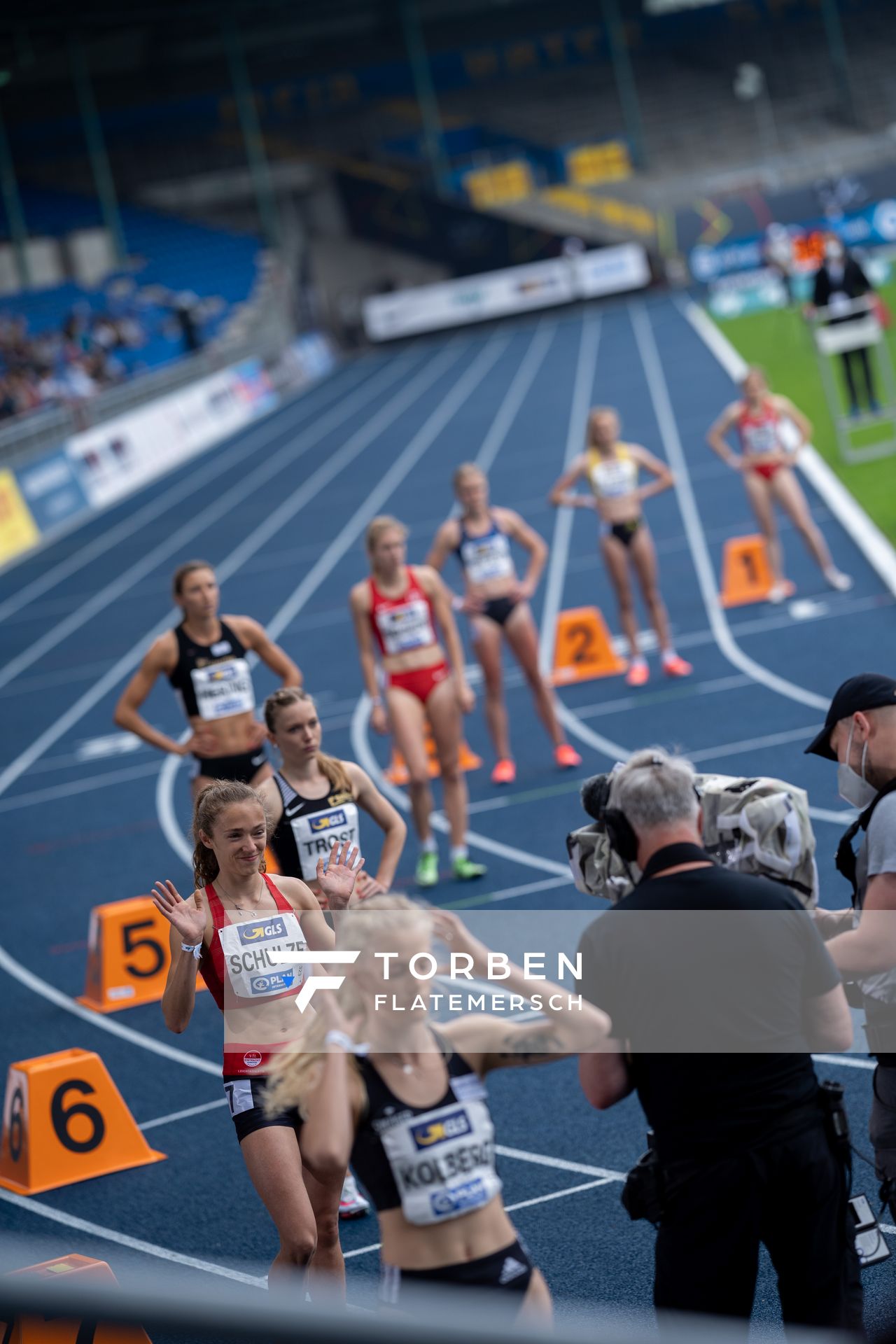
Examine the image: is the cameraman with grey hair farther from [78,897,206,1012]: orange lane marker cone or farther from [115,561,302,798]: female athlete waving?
[78,897,206,1012]: orange lane marker cone

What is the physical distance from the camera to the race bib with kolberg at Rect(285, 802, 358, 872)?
5.68 metres

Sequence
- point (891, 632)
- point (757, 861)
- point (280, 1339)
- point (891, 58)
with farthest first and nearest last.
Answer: point (891, 58) → point (891, 632) → point (757, 861) → point (280, 1339)

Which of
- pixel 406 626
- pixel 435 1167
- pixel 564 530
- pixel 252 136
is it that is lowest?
pixel 435 1167

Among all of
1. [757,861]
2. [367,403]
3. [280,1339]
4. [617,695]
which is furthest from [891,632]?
[367,403]

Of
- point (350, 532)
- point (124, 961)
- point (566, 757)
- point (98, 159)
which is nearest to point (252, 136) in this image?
point (98, 159)

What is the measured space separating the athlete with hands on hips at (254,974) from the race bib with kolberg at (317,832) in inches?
37.6

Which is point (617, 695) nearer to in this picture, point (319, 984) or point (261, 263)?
point (319, 984)

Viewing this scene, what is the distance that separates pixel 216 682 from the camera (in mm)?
7551

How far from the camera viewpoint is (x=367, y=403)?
32750 millimetres

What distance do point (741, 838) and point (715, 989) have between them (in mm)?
571

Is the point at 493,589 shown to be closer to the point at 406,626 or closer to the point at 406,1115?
the point at 406,626

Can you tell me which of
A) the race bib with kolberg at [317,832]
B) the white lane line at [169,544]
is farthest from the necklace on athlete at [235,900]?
the white lane line at [169,544]

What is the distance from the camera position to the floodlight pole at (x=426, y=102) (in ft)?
155

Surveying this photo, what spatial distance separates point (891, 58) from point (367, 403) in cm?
3168
